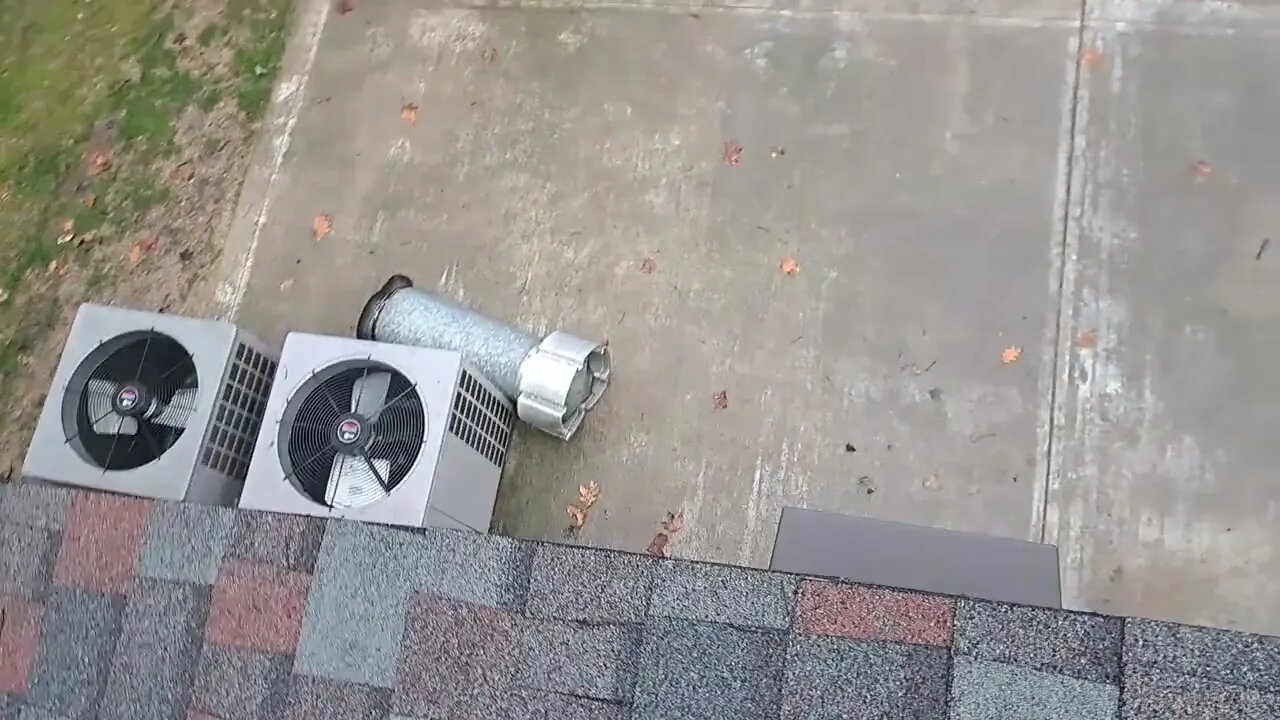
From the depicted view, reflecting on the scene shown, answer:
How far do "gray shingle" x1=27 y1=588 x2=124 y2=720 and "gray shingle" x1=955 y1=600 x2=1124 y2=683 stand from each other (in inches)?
85.7

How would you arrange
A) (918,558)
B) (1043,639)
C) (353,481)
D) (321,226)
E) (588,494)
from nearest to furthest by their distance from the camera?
1. (1043,639)
2. (918,558)
3. (353,481)
4. (588,494)
5. (321,226)

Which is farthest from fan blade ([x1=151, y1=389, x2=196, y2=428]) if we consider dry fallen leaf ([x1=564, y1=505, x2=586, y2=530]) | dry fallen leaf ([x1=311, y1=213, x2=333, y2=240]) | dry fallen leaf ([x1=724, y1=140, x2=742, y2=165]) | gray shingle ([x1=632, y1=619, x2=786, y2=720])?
dry fallen leaf ([x1=724, y1=140, x2=742, y2=165])

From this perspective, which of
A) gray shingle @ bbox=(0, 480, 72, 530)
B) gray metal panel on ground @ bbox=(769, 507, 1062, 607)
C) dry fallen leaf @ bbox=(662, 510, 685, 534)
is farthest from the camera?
dry fallen leaf @ bbox=(662, 510, 685, 534)

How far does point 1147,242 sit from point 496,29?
255 cm

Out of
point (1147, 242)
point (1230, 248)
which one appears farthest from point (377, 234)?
point (1230, 248)

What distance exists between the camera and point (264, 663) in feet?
8.77

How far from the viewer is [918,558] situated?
2.86 m

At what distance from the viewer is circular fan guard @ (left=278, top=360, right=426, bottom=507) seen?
296 cm

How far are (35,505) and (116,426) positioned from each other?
303 mm

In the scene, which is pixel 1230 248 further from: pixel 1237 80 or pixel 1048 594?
pixel 1048 594

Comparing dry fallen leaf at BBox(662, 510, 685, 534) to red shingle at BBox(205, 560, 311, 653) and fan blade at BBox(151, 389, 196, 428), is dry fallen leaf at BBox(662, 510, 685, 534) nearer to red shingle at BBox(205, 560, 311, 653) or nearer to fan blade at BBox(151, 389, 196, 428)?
red shingle at BBox(205, 560, 311, 653)

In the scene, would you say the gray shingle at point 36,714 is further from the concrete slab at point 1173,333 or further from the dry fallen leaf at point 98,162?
the concrete slab at point 1173,333

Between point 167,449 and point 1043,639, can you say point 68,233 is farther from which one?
point 1043,639

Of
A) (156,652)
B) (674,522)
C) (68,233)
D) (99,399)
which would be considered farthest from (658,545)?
(68,233)
